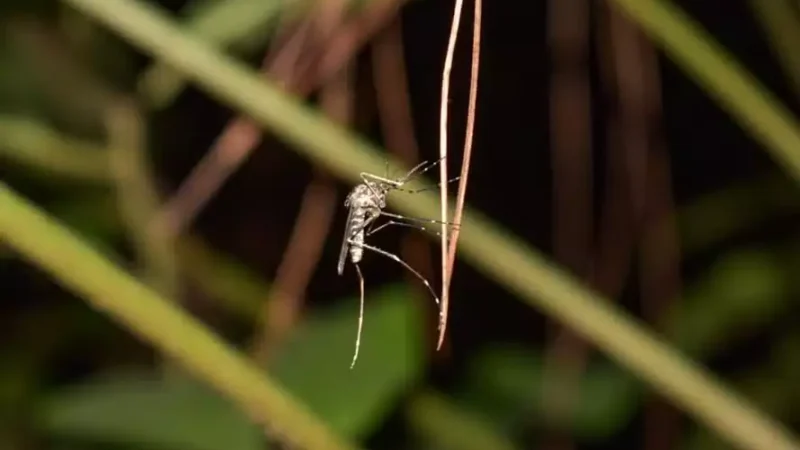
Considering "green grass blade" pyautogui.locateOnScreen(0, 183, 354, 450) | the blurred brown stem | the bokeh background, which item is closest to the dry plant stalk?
"green grass blade" pyautogui.locateOnScreen(0, 183, 354, 450)

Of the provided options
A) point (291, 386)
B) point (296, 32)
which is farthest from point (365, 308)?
point (296, 32)

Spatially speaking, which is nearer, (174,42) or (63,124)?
(174,42)

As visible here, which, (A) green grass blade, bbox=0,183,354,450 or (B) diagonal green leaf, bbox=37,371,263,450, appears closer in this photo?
(A) green grass blade, bbox=0,183,354,450

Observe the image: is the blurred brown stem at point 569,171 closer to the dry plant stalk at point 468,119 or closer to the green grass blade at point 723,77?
the green grass blade at point 723,77

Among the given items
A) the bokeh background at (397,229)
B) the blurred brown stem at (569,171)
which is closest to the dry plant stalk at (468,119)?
the bokeh background at (397,229)

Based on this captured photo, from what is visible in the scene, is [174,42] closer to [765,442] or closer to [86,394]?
[765,442]

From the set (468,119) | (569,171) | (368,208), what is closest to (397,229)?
(569,171)

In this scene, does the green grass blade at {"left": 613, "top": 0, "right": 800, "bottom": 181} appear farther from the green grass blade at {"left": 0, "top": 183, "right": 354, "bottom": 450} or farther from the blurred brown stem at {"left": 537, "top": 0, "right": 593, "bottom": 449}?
the blurred brown stem at {"left": 537, "top": 0, "right": 593, "bottom": 449}

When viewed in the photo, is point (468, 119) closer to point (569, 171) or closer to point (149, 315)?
point (149, 315)
